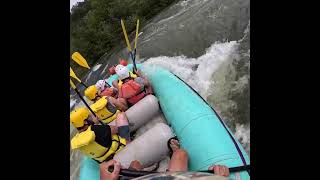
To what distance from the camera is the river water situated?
291 cm

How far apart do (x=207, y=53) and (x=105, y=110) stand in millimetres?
1312

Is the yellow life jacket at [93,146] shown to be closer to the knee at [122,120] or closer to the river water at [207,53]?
the knee at [122,120]

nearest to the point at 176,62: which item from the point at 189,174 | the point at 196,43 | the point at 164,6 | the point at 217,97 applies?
the point at 196,43

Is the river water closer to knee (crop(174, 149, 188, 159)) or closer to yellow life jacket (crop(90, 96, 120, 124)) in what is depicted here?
yellow life jacket (crop(90, 96, 120, 124))


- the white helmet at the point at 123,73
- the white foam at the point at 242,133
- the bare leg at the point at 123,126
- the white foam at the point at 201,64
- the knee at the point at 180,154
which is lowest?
the white foam at the point at 242,133

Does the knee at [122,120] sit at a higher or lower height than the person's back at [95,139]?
lower

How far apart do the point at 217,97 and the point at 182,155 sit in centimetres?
116

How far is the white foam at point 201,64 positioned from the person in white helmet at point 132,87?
400 mm

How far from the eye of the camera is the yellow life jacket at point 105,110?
2.38 metres

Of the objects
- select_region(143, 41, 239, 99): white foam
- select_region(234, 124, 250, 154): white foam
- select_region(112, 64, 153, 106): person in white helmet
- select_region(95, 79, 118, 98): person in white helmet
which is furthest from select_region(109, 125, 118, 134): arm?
select_region(143, 41, 239, 99): white foam

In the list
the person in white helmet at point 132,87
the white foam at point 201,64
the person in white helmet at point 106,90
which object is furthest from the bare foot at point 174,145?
the white foam at point 201,64

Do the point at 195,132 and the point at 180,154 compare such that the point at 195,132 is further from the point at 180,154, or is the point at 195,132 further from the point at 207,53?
the point at 207,53

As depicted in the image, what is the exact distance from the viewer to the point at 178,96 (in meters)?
2.52
